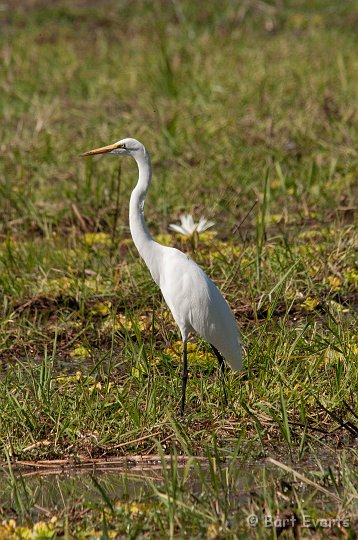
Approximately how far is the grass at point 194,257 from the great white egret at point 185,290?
0.14 metres

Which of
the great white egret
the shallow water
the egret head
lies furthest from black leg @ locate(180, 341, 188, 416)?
the egret head

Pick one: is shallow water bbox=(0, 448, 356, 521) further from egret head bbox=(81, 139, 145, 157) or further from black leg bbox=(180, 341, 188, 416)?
egret head bbox=(81, 139, 145, 157)

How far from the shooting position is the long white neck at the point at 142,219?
4513 mm

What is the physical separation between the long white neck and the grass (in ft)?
0.91

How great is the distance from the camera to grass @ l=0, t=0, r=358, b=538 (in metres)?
3.69

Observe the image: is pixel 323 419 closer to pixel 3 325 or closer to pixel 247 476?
pixel 247 476

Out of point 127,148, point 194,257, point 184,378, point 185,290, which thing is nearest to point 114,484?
point 184,378

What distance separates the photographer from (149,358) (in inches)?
183

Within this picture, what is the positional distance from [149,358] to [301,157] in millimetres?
3345

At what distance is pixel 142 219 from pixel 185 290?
0.35 meters

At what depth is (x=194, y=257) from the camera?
583 cm

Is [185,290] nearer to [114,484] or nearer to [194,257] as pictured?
[114,484]

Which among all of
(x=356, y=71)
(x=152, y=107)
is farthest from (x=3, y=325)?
(x=356, y=71)

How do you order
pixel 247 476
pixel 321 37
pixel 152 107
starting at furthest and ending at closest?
pixel 321 37, pixel 152 107, pixel 247 476
